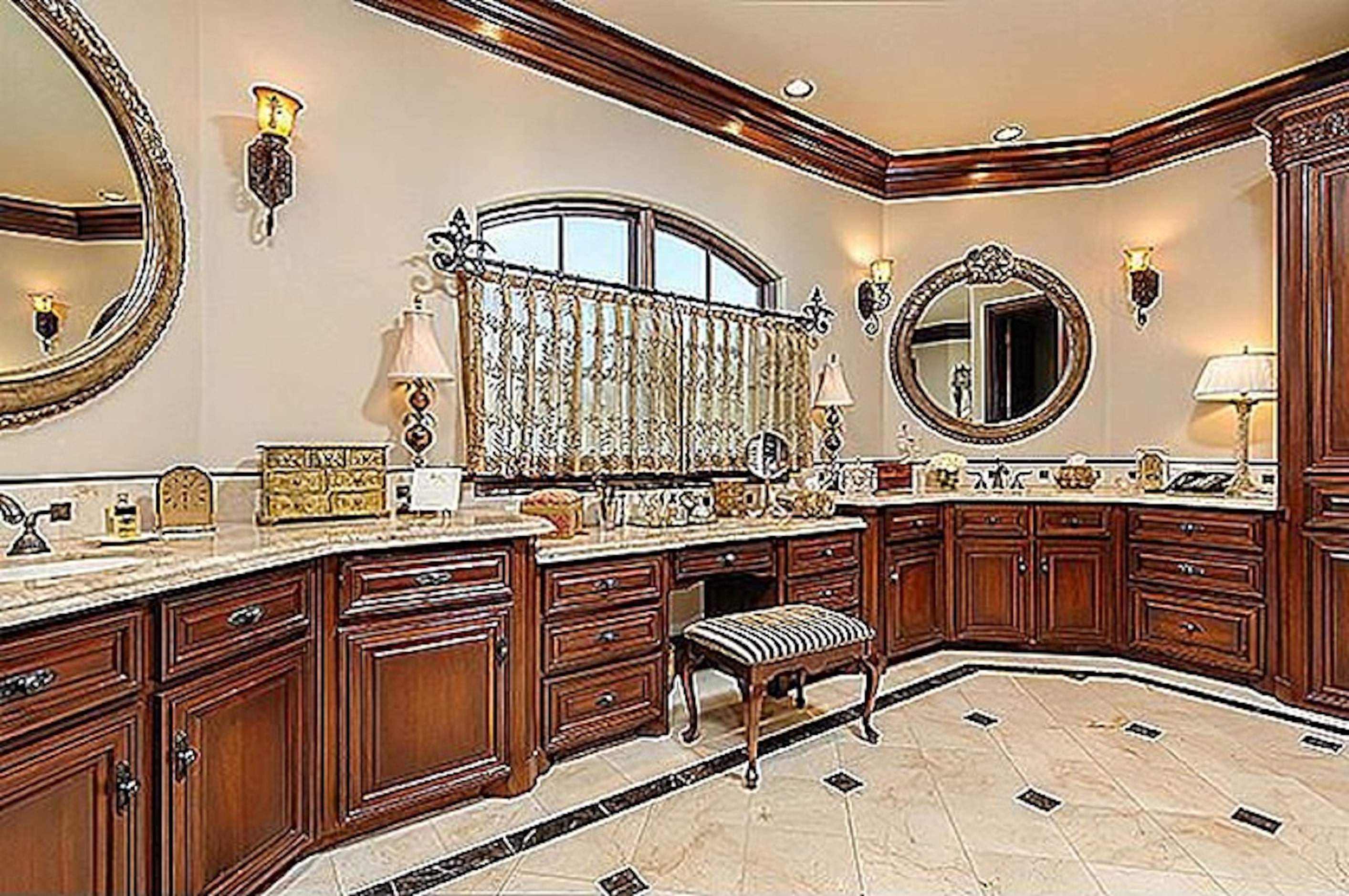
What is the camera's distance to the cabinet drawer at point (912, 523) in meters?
4.56

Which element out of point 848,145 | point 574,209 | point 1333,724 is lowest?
point 1333,724

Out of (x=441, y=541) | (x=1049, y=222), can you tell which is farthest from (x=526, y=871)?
(x=1049, y=222)

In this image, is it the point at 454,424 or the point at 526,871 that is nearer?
the point at 526,871

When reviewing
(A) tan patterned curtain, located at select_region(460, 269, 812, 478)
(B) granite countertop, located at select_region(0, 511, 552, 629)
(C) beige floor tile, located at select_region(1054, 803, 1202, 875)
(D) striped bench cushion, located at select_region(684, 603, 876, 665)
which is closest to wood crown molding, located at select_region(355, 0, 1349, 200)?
(A) tan patterned curtain, located at select_region(460, 269, 812, 478)

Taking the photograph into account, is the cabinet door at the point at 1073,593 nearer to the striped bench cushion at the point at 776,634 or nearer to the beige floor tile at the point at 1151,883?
the striped bench cushion at the point at 776,634

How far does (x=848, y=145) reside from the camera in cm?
512

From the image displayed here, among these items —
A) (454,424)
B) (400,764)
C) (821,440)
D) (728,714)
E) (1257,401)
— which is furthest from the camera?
(821,440)

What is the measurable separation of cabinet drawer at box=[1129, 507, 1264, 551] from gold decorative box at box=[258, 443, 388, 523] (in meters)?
3.68

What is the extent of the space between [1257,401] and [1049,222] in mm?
1568

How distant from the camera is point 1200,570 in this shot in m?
4.29

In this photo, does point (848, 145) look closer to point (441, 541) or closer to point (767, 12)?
point (767, 12)

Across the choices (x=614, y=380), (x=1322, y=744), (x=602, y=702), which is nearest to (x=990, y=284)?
(x=614, y=380)

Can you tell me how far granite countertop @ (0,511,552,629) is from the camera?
168 cm

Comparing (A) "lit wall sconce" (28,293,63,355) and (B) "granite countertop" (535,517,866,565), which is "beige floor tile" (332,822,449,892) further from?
(A) "lit wall sconce" (28,293,63,355)
